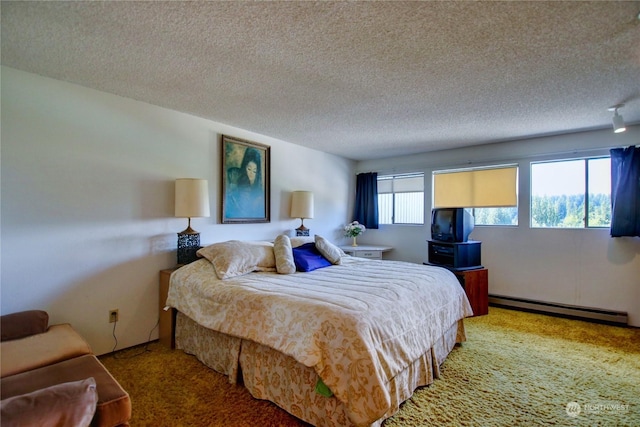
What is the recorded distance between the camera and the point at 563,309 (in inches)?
152

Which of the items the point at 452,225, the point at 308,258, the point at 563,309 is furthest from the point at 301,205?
the point at 563,309

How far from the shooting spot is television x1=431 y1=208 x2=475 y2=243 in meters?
3.66

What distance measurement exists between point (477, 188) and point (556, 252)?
129 centimetres

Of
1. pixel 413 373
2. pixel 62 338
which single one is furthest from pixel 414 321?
pixel 62 338

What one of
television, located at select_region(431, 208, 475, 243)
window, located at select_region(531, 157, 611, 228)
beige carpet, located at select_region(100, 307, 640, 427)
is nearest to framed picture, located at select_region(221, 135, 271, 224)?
beige carpet, located at select_region(100, 307, 640, 427)

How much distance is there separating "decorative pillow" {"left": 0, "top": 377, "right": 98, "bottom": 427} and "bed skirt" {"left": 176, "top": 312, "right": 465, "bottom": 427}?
0.98 meters

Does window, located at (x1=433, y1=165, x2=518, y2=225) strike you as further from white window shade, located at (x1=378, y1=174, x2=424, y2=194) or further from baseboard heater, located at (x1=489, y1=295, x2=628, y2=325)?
baseboard heater, located at (x1=489, y1=295, x2=628, y2=325)

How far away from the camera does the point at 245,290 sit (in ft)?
7.42

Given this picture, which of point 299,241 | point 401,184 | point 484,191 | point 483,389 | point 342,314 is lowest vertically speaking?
point 483,389

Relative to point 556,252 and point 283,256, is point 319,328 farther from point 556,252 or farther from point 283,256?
point 556,252

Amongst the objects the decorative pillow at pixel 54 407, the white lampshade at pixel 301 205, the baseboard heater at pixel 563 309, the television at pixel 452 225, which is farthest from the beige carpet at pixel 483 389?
the white lampshade at pixel 301 205

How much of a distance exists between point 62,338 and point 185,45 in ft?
6.73

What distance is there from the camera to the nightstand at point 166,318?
2.85 meters

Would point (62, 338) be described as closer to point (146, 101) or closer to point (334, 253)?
point (146, 101)
